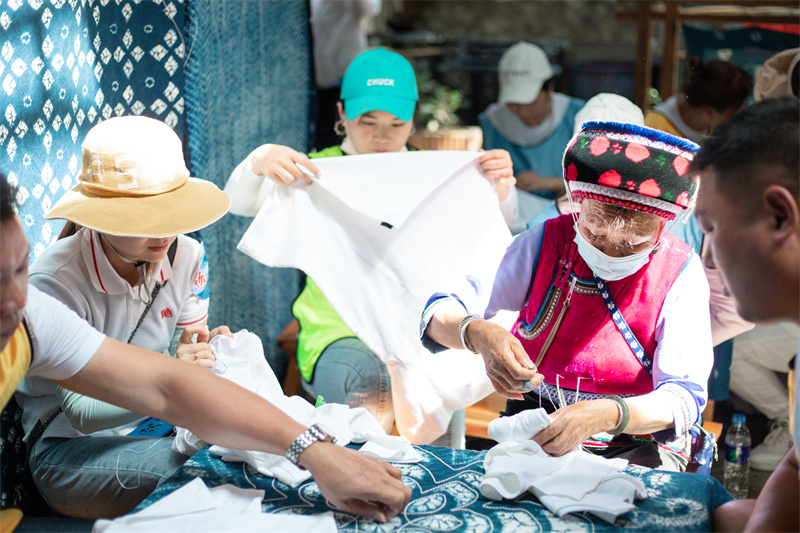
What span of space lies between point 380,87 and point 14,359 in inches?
75.7

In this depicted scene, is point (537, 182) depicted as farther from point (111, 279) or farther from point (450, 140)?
point (111, 279)

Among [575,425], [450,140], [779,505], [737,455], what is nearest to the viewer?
[779,505]

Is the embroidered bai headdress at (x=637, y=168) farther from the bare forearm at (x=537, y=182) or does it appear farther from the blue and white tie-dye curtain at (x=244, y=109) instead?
the bare forearm at (x=537, y=182)

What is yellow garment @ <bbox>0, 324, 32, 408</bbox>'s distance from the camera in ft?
4.90

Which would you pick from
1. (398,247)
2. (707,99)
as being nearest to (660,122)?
(707,99)

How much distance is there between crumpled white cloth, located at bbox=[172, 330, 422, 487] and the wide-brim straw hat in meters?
0.39

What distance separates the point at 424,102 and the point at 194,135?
4323 millimetres

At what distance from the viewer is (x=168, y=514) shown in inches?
59.4

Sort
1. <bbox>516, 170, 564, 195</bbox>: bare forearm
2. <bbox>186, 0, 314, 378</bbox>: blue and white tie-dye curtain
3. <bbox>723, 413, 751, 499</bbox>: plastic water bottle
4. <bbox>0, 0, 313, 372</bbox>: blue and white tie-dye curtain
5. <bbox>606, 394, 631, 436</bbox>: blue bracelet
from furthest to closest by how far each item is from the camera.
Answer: <bbox>516, 170, 564, 195</bbox>: bare forearm < <bbox>723, 413, 751, 499</bbox>: plastic water bottle < <bbox>186, 0, 314, 378</bbox>: blue and white tie-dye curtain < <bbox>0, 0, 313, 372</bbox>: blue and white tie-dye curtain < <bbox>606, 394, 631, 436</bbox>: blue bracelet

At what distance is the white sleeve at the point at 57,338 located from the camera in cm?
154

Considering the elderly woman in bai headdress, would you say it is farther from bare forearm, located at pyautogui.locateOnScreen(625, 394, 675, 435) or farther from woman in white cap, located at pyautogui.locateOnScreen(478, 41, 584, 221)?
woman in white cap, located at pyautogui.locateOnScreen(478, 41, 584, 221)

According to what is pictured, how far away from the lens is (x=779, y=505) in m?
1.50

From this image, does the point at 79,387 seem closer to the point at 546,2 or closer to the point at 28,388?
the point at 28,388

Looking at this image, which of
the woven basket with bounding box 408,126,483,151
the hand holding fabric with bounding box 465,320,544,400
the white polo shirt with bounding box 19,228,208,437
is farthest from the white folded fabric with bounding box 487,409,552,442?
the woven basket with bounding box 408,126,483,151
